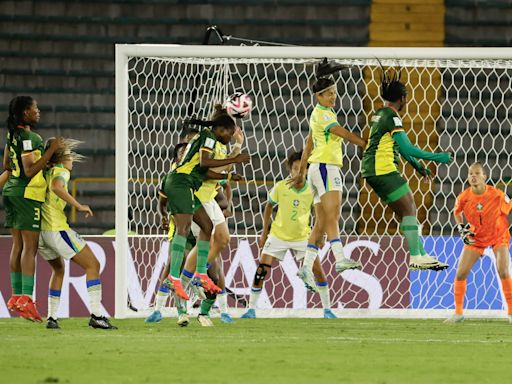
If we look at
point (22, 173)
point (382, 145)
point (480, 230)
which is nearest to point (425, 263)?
point (382, 145)

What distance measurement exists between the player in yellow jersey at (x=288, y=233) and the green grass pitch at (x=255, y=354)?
1479 millimetres

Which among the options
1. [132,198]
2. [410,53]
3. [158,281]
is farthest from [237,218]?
[410,53]

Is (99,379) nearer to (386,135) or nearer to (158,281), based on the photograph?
(386,135)

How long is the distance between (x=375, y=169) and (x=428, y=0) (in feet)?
21.6

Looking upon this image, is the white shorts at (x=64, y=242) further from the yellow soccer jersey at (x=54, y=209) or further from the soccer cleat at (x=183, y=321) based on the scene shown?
the soccer cleat at (x=183, y=321)

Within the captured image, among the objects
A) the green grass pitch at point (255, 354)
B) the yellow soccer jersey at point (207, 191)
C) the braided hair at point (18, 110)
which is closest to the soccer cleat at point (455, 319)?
the green grass pitch at point (255, 354)

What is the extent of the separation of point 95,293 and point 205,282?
0.82 m

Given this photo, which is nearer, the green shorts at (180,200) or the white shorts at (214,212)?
the green shorts at (180,200)

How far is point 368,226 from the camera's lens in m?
14.3

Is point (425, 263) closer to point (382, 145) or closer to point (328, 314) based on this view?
point (382, 145)

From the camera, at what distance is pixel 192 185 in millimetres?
9133

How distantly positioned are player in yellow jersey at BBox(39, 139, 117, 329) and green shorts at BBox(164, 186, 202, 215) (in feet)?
1.91

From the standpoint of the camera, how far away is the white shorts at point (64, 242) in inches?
341

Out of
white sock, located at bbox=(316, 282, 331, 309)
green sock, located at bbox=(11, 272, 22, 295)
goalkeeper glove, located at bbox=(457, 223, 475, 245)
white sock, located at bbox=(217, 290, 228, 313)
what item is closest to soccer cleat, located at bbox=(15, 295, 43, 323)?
green sock, located at bbox=(11, 272, 22, 295)
